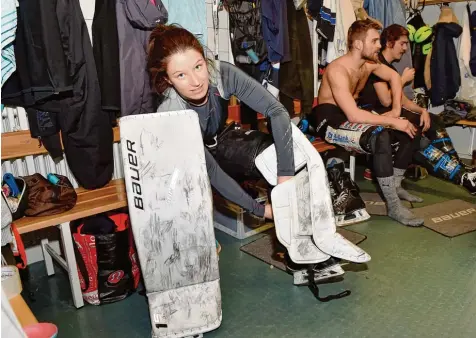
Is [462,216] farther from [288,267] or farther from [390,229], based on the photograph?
[288,267]

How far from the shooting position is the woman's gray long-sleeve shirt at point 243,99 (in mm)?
1689

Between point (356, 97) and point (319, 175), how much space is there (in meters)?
1.45

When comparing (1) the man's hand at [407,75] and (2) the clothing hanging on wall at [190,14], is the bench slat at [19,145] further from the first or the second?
(1) the man's hand at [407,75]

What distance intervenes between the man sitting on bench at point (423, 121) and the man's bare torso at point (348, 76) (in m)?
0.12

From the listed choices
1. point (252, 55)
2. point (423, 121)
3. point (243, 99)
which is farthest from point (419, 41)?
point (243, 99)

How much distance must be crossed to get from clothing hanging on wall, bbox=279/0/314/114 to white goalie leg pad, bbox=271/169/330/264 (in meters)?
1.27

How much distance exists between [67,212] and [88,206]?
96 millimetres

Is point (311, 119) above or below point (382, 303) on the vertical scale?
above

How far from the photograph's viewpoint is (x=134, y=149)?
1.46 meters

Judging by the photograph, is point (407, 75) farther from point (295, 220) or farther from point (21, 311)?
point (21, 311)

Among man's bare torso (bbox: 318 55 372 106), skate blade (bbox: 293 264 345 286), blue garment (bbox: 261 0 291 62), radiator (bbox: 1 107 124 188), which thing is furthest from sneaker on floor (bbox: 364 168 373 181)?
radiator (bbox: 1 107 124 188)

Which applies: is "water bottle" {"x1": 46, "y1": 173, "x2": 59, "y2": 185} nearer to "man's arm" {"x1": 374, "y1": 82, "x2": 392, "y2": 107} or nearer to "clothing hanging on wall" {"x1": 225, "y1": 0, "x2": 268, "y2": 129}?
"clothing hanging on wall" {"x1": 225, "y1": 0, "x2": 268, "y2": 129}

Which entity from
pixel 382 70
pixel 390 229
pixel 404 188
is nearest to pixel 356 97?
pixel 382 70

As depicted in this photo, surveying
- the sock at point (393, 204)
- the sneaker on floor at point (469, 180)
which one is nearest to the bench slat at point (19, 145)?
the sock at point (393, 204)
